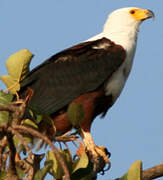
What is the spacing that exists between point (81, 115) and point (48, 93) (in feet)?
7.72

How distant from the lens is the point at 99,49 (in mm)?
5684

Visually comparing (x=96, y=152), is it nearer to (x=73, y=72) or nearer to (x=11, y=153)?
(x=73, y=72)

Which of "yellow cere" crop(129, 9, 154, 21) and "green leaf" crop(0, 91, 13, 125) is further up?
"green leaf" crop(0, 91, 13, 125)

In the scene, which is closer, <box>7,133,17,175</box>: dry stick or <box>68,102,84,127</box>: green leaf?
<box>7,133,17,175</box>: dry stick

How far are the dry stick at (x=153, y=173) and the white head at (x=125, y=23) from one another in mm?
2355

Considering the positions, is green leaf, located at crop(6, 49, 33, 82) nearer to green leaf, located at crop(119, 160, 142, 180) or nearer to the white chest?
green leaf, located at crop(119, 160, 142, 180)

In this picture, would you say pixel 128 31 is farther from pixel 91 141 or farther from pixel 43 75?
pixel 91 141

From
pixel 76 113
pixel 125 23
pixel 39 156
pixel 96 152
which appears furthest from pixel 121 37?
pixel 76 113

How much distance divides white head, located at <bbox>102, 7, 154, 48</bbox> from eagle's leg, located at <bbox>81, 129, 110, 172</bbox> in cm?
146

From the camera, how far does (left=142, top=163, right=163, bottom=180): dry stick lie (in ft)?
12.2

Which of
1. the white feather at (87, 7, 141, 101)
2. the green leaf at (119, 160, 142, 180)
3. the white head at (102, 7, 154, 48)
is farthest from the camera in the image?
the white head at (102, 7, 154, 48)

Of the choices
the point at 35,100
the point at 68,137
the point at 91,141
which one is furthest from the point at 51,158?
the point at 35,100

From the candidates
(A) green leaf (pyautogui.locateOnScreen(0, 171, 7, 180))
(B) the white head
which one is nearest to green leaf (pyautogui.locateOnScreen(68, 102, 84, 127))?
(A) green leaf (pyautogui.locateOnScreen(0, 171, 7, 180))

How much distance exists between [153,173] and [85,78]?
2.06m
